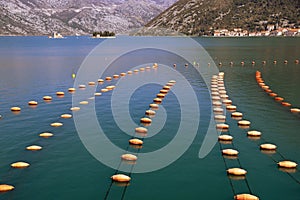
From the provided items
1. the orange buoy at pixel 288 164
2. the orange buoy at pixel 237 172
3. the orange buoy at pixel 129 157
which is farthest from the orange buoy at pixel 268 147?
the orange buoy at pixel 129 157

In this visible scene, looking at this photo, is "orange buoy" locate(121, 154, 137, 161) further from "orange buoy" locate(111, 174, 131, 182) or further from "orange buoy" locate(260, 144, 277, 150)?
"orange buoy" locate(260, 144, 277, 150)

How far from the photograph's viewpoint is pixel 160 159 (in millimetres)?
35938

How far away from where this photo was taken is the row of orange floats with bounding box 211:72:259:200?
3178cm

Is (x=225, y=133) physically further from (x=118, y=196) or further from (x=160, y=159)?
(x=118, y=196)

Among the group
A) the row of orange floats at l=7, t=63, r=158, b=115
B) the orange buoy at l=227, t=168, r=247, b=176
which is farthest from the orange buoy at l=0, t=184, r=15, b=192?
the row of orange floats at l=7, t=63, r=158, b=115

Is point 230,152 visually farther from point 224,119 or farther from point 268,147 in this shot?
point 224,119

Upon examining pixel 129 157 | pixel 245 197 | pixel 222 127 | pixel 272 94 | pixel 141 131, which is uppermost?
pixel 272 94

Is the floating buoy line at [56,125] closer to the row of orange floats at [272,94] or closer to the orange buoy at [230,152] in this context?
the orange buoy at [230,152]

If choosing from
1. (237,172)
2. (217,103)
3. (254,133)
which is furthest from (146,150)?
(217,103)

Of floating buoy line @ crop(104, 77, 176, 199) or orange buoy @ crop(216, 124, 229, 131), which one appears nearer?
floating buoy line @ crop(104, 77, 176, 199)

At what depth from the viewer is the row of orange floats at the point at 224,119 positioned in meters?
31.8

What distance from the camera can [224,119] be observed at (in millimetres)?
49094

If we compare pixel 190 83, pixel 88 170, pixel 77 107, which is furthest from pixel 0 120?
pixel 190 83

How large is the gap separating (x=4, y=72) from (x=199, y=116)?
229ft
